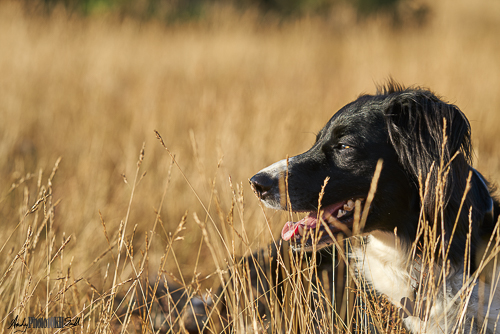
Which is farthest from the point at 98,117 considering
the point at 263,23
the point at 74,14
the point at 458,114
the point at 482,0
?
the point at 482,0

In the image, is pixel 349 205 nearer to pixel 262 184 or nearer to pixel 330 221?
pixel 330 221

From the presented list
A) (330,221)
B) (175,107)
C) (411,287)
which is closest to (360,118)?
(330,221)

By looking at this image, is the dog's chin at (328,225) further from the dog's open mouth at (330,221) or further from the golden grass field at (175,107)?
the golden grass field at (175,107)

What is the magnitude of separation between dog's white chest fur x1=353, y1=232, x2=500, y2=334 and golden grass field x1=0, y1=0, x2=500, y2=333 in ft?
2.33

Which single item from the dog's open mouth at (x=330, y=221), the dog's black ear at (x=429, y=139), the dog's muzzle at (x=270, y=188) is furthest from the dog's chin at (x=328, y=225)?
the dog's black ear at (x=429, y=139)

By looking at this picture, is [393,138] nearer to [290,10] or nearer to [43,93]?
[43,93]

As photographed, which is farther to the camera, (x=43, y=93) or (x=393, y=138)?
(x=43, y=93)

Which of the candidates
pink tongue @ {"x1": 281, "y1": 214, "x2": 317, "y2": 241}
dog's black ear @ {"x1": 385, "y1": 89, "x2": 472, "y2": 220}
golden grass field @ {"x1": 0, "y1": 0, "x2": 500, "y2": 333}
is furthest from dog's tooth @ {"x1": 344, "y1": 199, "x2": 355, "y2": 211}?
golden grass field @ {"x1": 0, "y1": 0, "x2": 500, "y2": 333}

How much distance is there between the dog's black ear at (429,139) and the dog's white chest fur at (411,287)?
0.27 m

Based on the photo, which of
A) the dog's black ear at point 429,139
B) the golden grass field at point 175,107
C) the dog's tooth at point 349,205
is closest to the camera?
the dog's black ear at point 429,139

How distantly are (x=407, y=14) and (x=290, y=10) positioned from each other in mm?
3398

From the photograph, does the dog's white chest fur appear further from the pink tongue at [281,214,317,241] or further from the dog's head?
the pink tongue at [281,214,317,241]

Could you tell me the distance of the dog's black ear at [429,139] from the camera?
1.75m

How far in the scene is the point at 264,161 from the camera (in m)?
4.07
